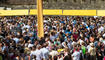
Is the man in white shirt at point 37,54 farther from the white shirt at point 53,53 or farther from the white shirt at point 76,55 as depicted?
the white shirt at point 76,55

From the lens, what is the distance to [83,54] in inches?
485

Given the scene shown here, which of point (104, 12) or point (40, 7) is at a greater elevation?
point (40, 7)

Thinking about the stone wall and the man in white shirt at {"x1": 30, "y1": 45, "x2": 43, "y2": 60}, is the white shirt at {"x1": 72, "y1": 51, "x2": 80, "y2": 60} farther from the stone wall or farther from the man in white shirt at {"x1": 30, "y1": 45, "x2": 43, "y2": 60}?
the stone wall

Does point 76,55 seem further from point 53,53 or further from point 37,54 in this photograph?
point 37,54

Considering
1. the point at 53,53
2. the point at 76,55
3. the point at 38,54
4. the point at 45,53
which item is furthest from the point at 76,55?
the point at 38,54

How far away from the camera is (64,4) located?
1476 inches

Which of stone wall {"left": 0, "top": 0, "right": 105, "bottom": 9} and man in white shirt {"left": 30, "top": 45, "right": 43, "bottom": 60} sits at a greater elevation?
man in white shirt {"left": 30, "top": 45, "right": 43, "bottom": 60}

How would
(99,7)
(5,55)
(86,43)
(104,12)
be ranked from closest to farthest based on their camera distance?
(5,55) < (86,43) < (104,12) < (99,7)

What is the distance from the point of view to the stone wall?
36.7 metres

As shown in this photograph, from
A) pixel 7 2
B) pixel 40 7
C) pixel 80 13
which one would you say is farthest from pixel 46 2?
pixel 40 7

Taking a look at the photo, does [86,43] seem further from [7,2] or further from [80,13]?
[7,2]

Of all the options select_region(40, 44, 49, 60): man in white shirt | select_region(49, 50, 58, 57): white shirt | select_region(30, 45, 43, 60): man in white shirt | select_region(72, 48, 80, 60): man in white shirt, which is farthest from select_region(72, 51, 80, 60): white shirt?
select_region(30, 45, 43, 60): man in white shirt

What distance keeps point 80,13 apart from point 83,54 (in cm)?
1421

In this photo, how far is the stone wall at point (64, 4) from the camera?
36.7 meters
